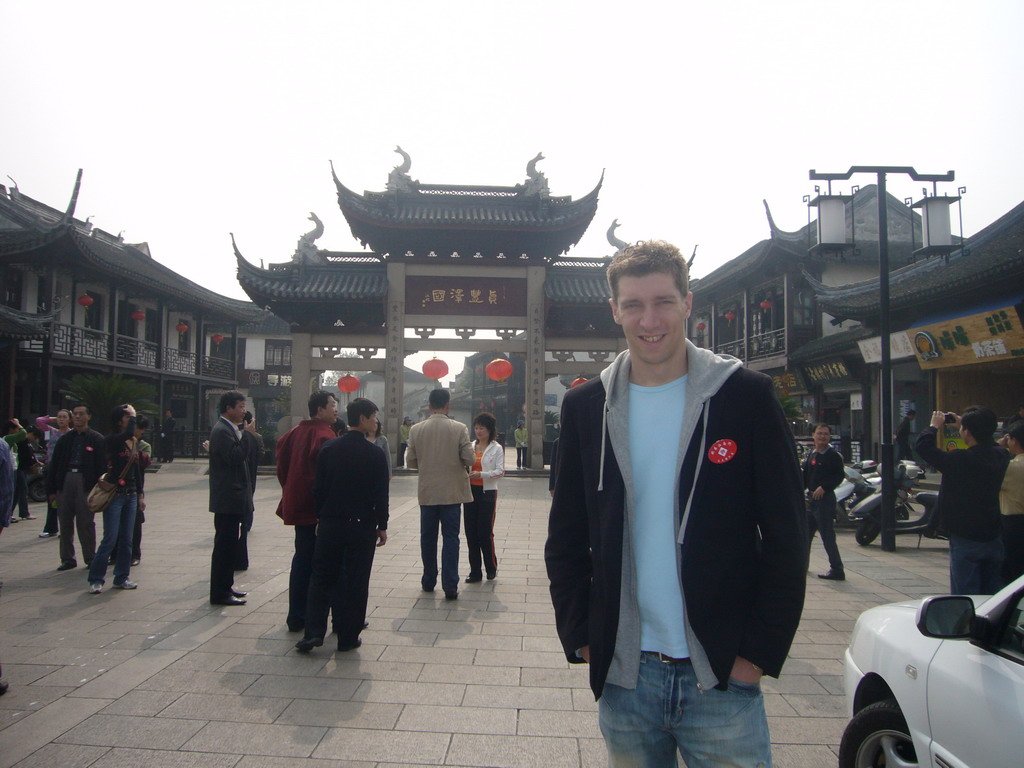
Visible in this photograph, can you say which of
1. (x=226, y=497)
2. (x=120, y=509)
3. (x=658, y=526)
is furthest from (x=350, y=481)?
(x=658, y=526)

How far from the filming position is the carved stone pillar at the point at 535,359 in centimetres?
1836

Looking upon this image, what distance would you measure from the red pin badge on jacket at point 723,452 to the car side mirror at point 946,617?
1.09 m

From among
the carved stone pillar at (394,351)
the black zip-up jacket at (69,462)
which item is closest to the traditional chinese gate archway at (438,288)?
the carved stone pillar at (394,351)

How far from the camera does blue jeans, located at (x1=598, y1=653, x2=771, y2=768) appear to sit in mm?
1698

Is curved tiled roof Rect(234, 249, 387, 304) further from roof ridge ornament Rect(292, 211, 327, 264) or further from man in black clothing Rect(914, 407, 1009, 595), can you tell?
man in black clothing Rect(914, 407, 1009, 595)

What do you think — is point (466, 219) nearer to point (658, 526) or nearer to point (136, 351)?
point (136, 351)

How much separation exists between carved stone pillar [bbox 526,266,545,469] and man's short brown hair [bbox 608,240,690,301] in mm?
16371

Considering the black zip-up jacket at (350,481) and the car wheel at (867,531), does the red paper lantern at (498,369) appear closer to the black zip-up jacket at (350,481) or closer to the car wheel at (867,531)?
Result: the car wheel at (867,531)

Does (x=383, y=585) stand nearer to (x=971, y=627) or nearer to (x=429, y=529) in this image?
(x=429, y=529)

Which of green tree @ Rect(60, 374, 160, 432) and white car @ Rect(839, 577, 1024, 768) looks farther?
green tree @ Rect(60, 374, 160, 432)

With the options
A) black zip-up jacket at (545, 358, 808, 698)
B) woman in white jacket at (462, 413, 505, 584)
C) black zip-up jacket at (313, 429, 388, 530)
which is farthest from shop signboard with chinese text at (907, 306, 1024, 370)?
black zip-up jacket at (545, 358, 808, 698)

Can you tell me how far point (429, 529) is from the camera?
614 cm

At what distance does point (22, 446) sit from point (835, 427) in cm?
1831

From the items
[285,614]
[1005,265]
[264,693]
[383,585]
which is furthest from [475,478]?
[1005,265]
